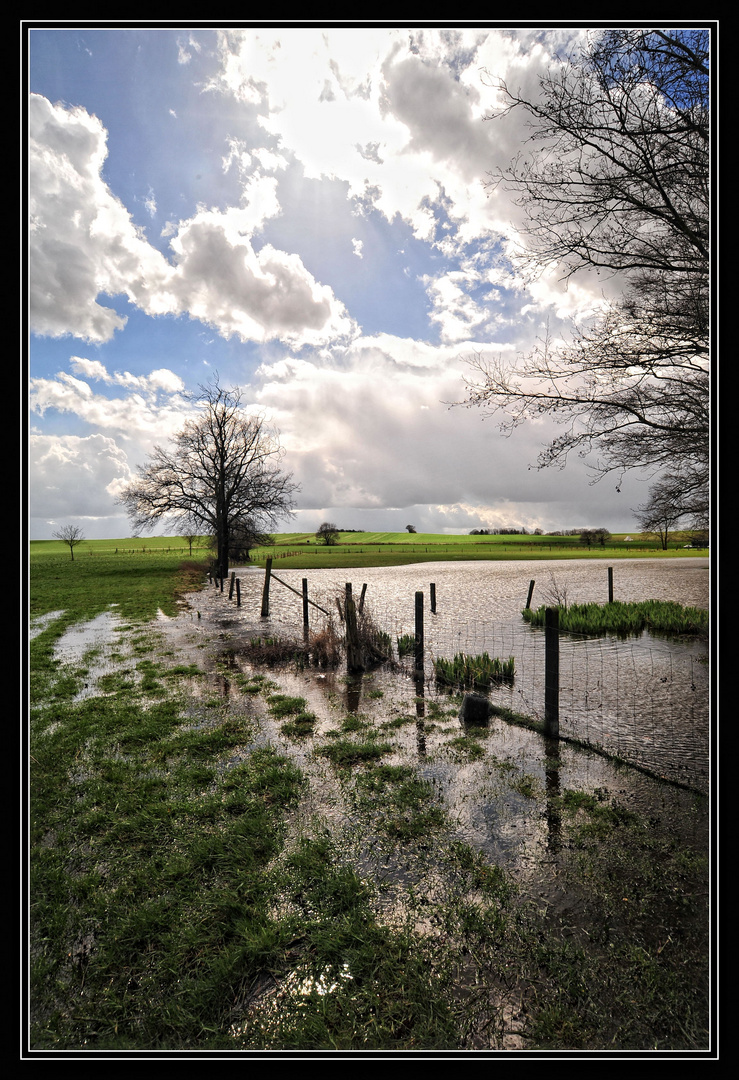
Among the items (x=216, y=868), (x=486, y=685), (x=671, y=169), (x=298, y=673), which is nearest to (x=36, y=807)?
(x=216, y=868)

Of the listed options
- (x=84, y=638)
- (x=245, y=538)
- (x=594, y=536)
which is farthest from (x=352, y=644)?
(x=594, y=536)

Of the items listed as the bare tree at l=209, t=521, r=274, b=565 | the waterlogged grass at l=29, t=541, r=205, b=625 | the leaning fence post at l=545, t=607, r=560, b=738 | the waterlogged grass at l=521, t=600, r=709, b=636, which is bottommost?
the waterlogged grass at l=29, t=541, r=205, b=625

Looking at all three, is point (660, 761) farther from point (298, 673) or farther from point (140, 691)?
point (140, 691)

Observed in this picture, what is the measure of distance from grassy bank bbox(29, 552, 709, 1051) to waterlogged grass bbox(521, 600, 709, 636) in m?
12.6

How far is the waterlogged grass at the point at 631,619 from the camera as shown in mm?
16406

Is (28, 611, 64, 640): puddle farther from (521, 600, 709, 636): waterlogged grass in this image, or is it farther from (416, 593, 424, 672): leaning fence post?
(521, 600, 709, 636): waterlogged grass

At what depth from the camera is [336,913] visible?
346cm

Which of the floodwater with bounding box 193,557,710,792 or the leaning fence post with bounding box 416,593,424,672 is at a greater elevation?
the leaning fence post with bounding box 416,593,424,672

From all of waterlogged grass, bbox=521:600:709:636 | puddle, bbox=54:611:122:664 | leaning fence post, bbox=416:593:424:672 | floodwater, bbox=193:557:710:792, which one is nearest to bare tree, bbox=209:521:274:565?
floodwater, bbox=193:557:710:792

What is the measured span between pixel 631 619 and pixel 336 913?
17655mm

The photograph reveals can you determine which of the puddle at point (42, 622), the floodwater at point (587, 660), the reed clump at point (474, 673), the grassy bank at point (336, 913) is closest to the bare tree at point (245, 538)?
the floodwater at point (587, 660)

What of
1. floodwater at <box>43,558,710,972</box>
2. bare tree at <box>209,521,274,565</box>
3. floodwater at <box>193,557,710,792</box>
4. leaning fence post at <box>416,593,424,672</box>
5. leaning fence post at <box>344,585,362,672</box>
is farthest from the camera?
bare tree at <box>209,521,274,565</box>

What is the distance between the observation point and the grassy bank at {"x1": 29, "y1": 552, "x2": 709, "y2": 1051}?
2.62 meters

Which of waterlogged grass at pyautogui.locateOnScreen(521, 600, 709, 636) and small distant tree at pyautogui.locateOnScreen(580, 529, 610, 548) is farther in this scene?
small distant tree at pyautogui.locateOnScreen(580, 529, 610, 548)
